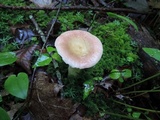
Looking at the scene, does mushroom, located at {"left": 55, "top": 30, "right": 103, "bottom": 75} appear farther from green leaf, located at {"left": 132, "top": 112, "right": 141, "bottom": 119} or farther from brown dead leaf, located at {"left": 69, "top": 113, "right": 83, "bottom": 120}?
green leaf, located at {"left": 132, "top": 112, "right": 141, "bottom": 119}

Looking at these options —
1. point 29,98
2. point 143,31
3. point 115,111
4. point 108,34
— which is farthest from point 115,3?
point 29,98

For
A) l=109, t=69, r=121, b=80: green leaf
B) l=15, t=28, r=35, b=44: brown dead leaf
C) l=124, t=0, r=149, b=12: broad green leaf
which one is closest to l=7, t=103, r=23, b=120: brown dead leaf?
l=15, t=28, r=35, b=44: brown dead leaf

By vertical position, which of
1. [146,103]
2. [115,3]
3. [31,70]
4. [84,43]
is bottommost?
[146,103]

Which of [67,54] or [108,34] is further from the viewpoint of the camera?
[108,34]

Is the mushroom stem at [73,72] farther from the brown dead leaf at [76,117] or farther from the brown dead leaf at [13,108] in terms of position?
the brown dead leaf at [13,108]

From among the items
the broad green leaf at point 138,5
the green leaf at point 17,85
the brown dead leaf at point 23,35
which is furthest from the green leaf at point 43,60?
the broad green leaf at point 138,5

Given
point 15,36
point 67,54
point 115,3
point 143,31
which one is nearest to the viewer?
point 67,54

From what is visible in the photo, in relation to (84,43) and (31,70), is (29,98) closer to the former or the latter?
(31,70)
